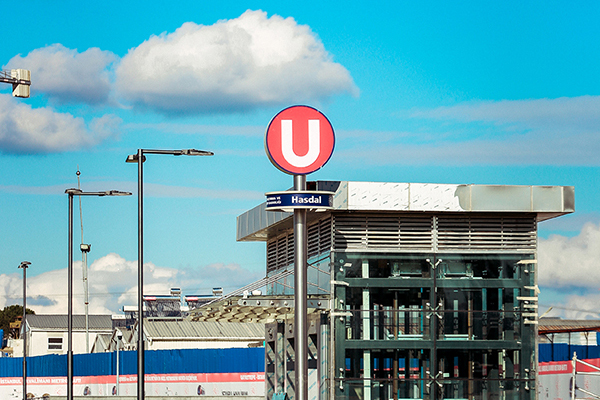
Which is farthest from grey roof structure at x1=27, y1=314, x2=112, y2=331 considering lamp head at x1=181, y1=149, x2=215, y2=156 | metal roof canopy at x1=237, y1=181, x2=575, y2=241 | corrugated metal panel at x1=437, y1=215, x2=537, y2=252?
corrugated metal panel at x1=437, y1=215, x2=537, y2=252

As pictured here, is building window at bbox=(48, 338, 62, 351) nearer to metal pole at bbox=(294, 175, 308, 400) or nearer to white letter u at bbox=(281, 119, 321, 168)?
white letter u at bbox=(281, 119, 321, 168)

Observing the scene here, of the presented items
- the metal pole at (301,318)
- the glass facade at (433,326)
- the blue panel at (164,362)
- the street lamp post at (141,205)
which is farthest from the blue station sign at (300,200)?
the blue panel at (164,362)

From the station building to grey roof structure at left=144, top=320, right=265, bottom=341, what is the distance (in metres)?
48.6

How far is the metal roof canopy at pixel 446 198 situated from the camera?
2930 centimetres

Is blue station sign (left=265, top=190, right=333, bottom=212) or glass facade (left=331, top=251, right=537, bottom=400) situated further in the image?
glass facade (left=331, top=251, right=537, bottom=400)

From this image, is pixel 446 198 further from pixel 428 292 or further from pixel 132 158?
pixel 132 158

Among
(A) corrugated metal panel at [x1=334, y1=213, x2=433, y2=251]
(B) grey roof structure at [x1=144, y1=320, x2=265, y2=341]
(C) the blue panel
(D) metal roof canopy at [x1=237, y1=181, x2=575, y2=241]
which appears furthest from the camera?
(B) grey roof structure at [x1=144, y1=320, x2=265, y2=341]

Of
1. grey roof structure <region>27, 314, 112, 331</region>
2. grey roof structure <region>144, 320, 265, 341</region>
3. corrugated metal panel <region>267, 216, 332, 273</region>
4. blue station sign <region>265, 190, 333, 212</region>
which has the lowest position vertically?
grey roof structure <region>27, 314, 112, 331</region>

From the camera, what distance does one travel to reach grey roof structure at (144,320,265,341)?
77938 millimetres

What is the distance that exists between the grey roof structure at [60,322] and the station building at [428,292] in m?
88.3

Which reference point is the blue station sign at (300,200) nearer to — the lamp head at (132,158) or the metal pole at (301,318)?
the metal pole at (301,318)

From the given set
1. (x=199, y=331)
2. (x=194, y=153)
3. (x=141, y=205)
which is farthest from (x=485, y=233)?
(x=199, y=331)

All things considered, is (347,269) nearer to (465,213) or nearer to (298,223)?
(465,213)

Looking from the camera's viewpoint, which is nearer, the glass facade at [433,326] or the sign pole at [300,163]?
the sign pole at [300,163]
